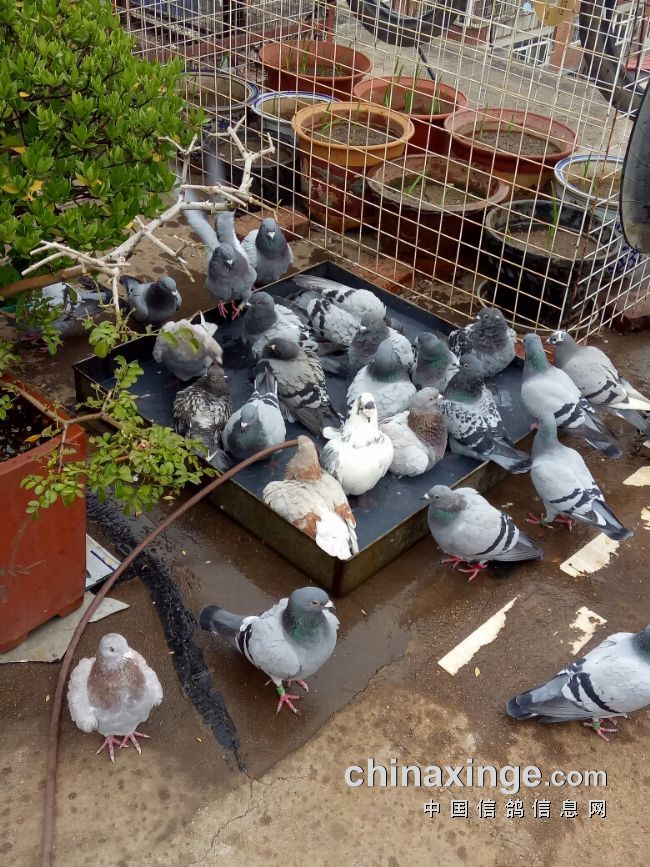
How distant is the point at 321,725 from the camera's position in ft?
10.7

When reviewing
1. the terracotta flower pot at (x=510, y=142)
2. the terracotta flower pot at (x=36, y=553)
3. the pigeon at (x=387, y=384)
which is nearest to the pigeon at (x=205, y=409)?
the pigeon at (x=387, y=384)

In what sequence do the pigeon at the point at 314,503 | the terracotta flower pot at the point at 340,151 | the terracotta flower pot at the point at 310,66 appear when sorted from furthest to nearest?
the terracotta flower pot at the point at 310,66 < the terracotta flower pot at the point at 340,151 < the pigeon at the point at 314,503

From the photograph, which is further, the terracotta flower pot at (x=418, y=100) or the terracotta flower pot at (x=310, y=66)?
the terracotta flower pot at (x=310, y=66)

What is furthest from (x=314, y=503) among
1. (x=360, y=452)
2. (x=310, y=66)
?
(x=310, y=66)

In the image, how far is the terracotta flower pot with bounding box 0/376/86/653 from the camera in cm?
294

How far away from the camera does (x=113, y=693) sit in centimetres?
296

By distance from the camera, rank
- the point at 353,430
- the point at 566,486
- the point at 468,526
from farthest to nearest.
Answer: the point at 353,430 < the point at 566,486 < the point at 468,526

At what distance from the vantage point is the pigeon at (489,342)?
4793mm

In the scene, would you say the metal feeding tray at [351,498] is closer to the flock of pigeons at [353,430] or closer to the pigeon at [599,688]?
the flock of pigeons at [353,430]

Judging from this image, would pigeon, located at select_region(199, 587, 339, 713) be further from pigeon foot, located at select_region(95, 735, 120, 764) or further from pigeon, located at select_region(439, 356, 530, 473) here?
pigeon, located at select_region(439, 356, 530, 473)

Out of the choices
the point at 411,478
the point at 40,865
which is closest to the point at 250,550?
the point at 411,478

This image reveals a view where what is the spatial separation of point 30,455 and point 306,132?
163 inches

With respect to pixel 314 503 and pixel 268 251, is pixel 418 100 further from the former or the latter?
pixel 314 503

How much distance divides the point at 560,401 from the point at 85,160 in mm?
2726
